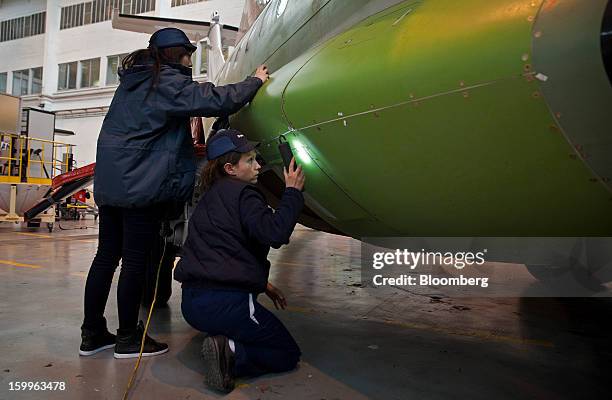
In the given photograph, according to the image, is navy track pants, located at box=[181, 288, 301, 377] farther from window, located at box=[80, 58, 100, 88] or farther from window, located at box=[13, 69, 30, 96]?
window, located at box=[13, 69, 30, 96]

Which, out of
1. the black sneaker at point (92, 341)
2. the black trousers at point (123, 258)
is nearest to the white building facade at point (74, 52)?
the black trousers at point (123, 258)

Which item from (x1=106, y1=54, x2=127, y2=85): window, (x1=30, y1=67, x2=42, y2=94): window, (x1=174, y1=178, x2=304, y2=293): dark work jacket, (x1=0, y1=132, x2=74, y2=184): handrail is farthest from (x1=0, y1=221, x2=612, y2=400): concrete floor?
(x1=30, y1=67, x2=42, y2=94): window

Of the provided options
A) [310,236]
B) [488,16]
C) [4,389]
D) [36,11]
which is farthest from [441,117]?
[36,11]

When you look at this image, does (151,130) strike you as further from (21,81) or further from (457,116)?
(21,81)

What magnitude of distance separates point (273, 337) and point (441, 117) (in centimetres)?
124

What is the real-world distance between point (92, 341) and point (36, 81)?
24341mm

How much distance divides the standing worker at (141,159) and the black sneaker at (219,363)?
1.78ft

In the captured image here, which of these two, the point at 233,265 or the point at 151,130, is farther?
the point at 151,130

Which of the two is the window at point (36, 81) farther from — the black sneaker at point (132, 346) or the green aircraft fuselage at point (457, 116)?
the green aircraft fuselage at point (457, 116)

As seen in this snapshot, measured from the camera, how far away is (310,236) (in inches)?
394

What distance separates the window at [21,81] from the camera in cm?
2280

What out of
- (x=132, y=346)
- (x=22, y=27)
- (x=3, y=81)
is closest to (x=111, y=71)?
(x=22, y=27)

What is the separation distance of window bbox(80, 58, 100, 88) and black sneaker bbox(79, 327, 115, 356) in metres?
20.7

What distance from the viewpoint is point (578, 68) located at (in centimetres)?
106
